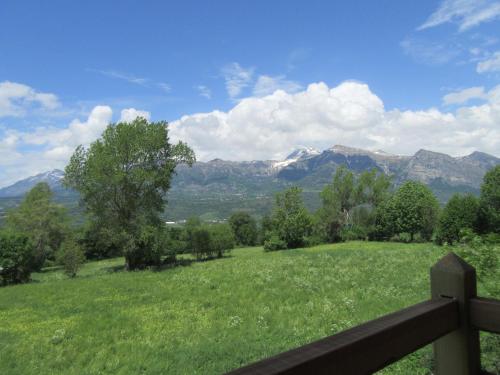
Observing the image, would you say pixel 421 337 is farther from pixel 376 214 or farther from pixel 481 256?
pixel 376 214

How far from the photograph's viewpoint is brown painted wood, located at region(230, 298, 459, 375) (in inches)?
63.6

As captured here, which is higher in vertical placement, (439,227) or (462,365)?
(462,365)

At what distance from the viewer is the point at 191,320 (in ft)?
44.8

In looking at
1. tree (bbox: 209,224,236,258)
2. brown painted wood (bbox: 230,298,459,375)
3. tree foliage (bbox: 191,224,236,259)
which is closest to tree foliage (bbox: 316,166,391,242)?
tree (bbox: 209,224,236,258)

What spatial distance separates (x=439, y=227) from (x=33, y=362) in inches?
2536

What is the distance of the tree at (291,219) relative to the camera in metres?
71.6

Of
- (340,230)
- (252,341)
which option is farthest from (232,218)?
(252,341)

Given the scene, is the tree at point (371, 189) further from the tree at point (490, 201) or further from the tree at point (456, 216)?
the tree at point (456, 216)

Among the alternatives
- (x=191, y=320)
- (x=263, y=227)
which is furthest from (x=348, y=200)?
(x=191, y=320)

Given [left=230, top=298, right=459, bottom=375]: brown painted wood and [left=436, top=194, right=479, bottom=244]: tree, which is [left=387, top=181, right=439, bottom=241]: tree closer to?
[left=436, top=194, right=479, bottom=244]: tree

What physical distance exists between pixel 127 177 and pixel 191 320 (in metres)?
25.5

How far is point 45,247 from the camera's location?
188ft

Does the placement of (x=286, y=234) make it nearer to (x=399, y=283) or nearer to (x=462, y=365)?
(x=399, y=283)

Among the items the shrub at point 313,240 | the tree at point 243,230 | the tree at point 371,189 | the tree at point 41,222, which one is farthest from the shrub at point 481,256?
the tree at point 243,230
